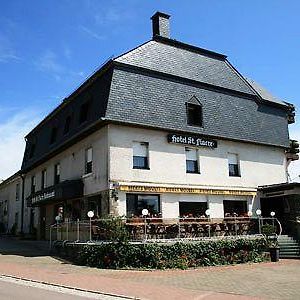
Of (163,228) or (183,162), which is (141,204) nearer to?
(163,228)

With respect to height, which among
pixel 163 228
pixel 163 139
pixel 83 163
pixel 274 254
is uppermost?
pixel 163 139

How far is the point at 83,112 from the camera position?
81.3 ft

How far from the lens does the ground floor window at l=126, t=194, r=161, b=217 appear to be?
21.0 metres

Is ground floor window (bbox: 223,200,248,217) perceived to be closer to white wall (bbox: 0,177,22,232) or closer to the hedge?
the hedge

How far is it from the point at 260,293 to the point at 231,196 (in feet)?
44.1

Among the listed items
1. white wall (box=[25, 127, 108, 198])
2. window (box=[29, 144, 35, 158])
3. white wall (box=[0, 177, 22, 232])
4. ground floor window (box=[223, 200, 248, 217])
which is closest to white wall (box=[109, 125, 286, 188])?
white wall (box=[25, 127, 108, 198])

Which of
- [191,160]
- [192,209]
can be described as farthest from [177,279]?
[191,160]

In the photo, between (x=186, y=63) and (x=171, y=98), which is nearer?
(x=171, y=98)

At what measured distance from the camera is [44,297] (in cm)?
1024

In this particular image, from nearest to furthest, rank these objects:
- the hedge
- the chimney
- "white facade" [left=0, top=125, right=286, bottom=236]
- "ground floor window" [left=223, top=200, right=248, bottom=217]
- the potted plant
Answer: the hedge < "white facade" [left=0, top=125, right=286, bottom=236] < the potted plant < "ground floor window" [left=223, top=200, right=248, bottom=217] < the chimney

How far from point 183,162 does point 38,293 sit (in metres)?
13.5

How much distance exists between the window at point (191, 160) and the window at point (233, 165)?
109 inches

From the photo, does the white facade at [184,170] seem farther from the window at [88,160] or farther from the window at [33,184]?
the window at [33,184]

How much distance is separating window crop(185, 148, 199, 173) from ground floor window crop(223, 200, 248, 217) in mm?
2927
